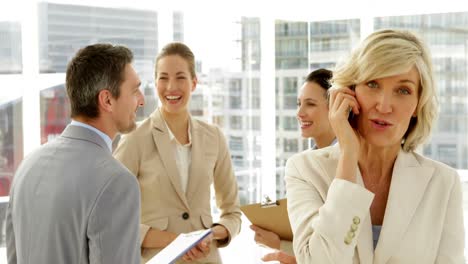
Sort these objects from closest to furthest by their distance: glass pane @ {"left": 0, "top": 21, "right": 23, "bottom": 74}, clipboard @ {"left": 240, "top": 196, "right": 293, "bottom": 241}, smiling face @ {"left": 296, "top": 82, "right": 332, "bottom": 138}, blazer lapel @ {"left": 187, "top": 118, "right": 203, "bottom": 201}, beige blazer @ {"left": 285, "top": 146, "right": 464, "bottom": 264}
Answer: beige blazer @ {"left": 285, "top": 146, "right": 464, "bottom": 264}
clipboard @ {"left": 240, "top": 196, "right": 293, "bottom": 241}
smiling face @ {"left": 296, "top": 82, "right": 332, "bottom": 138}
blazer lapel @ {"left": 187, "top": 118, "right": 203, "bottom": 201}
glass pane @ {"left": 0, "top": 21, "right": 23, "bottom": 74}

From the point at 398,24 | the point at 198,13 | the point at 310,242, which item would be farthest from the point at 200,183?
the point at 398,24

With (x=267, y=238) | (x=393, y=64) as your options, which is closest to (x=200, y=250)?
(x=267, y=238)

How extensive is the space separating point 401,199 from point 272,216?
60cm

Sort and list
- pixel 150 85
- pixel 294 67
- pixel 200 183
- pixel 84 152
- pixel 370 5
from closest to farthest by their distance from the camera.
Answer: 1. pixel 84 152
2. pixel 200 183
3. pixel 150 85
4. pixel 370 5
5. pixel 294 67

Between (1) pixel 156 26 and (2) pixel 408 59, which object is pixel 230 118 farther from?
(2) pixel 408 59

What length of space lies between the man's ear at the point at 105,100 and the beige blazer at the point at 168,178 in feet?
3.25

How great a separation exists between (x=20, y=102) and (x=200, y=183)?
3215 millimetres

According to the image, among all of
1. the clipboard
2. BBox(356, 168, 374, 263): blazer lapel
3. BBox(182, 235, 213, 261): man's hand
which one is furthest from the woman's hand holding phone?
BBox(182, 235, 213, 261): man's hand

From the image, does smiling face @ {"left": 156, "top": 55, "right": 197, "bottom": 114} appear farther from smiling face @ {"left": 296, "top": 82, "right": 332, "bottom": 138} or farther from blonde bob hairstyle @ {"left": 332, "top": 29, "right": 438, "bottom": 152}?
blonde bob hairstyle @ {"left": 332, "top": 29, "right": 438, "bottom": 152}

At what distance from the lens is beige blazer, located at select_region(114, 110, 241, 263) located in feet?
9.94

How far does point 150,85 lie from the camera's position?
6.64m

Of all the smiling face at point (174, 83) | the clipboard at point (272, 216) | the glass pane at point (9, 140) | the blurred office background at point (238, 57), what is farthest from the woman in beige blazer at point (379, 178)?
the glass pane at point (9, 140)

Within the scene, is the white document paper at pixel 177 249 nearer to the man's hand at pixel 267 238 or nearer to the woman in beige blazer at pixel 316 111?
the man's hand at pixel 267 238

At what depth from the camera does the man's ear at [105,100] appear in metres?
2.02
